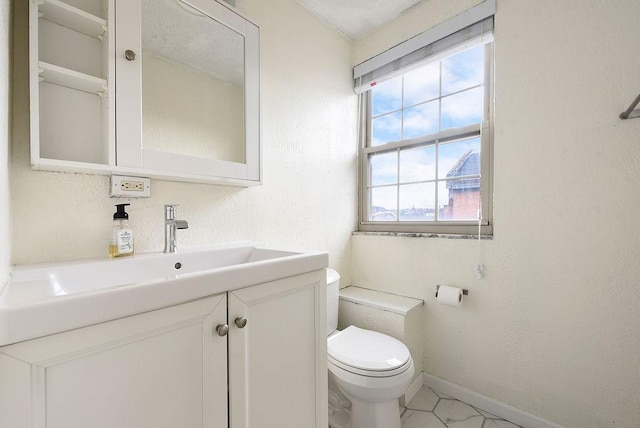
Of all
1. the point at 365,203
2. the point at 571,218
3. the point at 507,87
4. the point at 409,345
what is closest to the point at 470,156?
the point at 507,87

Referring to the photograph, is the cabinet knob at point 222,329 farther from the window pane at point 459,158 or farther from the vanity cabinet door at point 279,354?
the window pane at point 459,158

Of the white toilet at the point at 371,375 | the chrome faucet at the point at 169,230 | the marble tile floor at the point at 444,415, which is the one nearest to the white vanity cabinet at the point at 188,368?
the white toilet at the point at 371,375

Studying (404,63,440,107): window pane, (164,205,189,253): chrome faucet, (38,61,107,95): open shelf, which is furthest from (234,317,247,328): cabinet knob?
(404,63,440,107): window pane

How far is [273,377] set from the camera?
807 millimetres

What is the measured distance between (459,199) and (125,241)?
5.47ft

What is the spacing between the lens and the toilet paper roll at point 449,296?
1428mm

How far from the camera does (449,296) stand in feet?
4.74

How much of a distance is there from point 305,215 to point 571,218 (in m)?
1.29

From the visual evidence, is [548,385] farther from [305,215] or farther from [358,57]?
[358,57]

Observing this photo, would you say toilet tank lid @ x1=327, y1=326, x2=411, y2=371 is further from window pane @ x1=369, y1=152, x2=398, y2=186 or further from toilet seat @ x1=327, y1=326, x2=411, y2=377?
window pane @ x1=369, y1=152, x2=398, y2=186

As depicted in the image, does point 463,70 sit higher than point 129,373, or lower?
higher

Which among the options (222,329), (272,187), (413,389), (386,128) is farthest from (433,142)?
(222,329)

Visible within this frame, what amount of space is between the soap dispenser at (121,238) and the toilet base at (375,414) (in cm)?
112

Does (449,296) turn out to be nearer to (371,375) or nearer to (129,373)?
(371,375)
